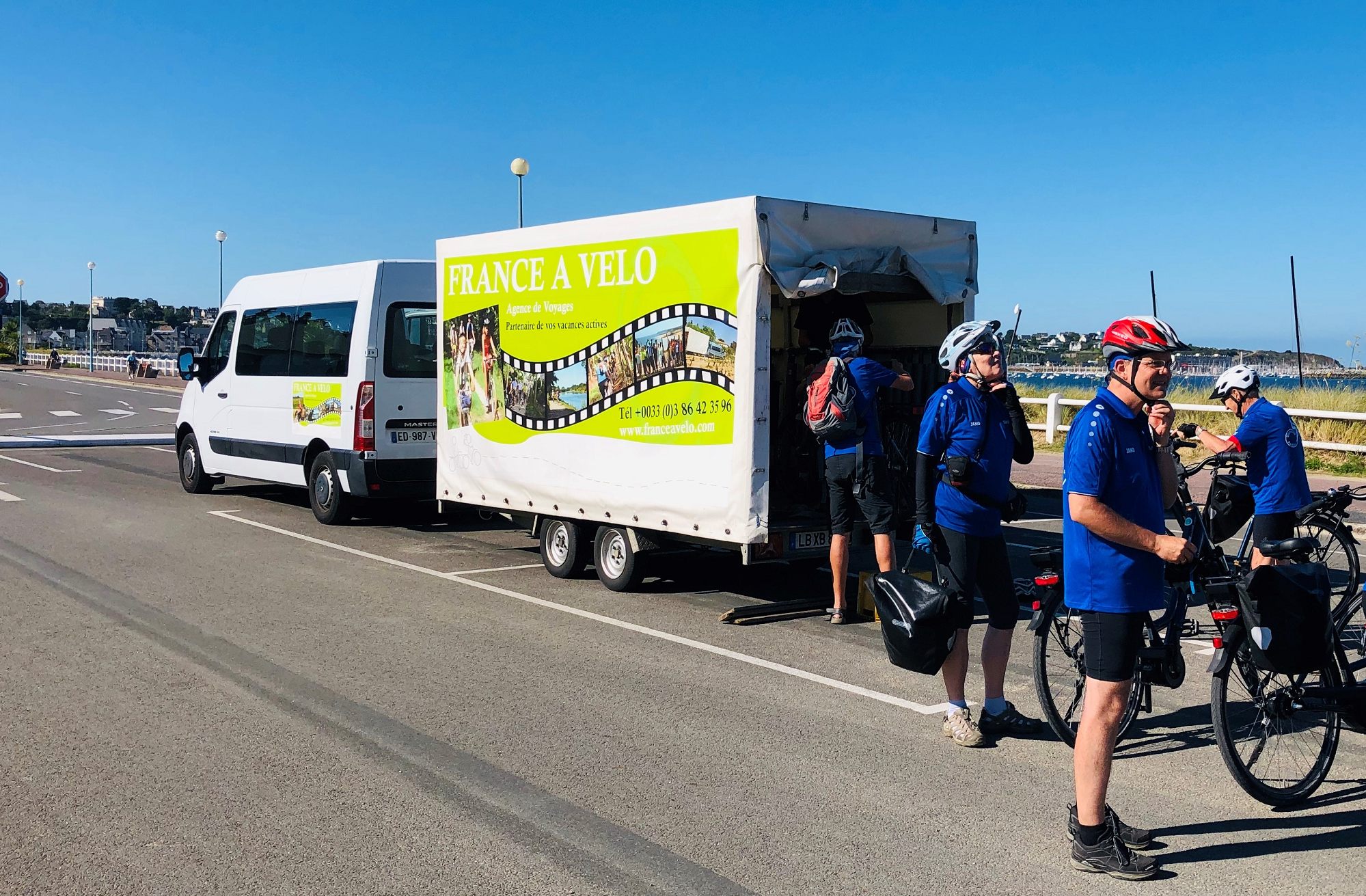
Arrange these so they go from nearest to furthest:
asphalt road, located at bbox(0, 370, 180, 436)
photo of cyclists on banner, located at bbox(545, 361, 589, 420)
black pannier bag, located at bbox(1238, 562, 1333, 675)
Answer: black pannier bag, located at bbox(1238, 562, 1333, 675)
photo of cyclists on banner, located at bbox(545, 361, 589, 420)
asphalt road, located at bbox(0, 370, 180, 436)

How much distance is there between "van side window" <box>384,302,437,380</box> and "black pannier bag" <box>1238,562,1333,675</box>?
8971mm

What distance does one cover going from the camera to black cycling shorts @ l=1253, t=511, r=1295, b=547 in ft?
22.8

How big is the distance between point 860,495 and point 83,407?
3478 cm

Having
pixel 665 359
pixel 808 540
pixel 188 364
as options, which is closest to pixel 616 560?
pixel 808 540

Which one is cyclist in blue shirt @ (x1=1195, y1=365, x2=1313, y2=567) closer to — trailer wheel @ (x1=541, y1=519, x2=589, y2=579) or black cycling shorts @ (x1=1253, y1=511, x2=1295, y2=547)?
black cycling shorts @ (x1=1253, y1=511, x2=1295, y2=547)

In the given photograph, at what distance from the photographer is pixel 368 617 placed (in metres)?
8.28

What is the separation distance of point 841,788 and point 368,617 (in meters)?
4.33

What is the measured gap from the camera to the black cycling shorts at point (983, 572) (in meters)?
5.57

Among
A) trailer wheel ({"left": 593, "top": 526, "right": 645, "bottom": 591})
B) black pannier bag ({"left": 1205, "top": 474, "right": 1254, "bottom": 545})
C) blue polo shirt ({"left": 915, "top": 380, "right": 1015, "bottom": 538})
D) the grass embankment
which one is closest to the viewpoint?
blue polo shirt ({"left": 915, "top": 380, "right": 1015, "bottom": 538})

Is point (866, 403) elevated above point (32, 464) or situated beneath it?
elevated above

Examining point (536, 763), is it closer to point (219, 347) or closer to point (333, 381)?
point (333, 381)

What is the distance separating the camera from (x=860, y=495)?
25.3 ft

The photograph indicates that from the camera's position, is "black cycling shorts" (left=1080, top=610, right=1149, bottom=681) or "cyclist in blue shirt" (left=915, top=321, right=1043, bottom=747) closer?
"black cycling shorts" (left=1080, top=610, right=1149, bottom=681)

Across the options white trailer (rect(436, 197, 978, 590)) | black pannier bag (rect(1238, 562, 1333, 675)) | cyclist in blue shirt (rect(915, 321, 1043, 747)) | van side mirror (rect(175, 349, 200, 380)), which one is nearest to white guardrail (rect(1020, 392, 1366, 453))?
white trailer (rect(436, 197, 978, 590))
